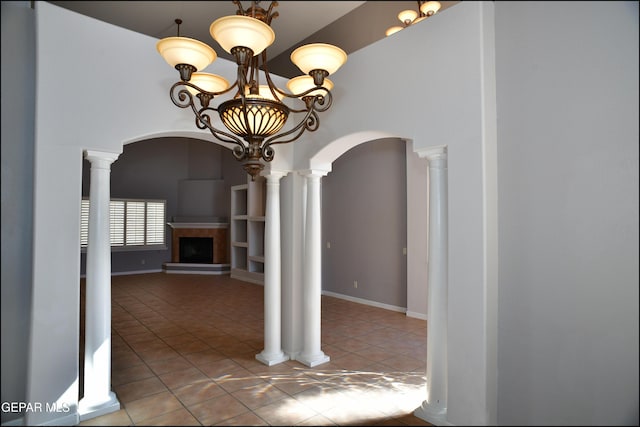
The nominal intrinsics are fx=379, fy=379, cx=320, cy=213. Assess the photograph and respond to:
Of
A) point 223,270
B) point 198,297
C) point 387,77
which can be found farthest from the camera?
point 223,270

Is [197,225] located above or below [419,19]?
below

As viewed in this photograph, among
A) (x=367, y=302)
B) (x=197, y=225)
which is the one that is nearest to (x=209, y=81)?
(x=367, y=302)

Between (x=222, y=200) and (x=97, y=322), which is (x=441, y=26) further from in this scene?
(x=222, y=200)

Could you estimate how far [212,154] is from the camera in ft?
35.0

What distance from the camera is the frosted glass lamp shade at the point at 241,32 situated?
1.86m

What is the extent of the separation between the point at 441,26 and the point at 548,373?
2285mm

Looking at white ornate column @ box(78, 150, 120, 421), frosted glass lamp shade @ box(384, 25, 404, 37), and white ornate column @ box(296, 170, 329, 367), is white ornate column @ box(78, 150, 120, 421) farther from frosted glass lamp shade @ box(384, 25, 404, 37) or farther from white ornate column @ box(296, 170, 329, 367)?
frosted glass lamp shade @ box(384, 25, 404, 37)

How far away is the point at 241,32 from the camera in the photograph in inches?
74.6

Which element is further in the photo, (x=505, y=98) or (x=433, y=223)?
(x=433, y=223)

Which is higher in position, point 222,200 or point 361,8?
point 361,8

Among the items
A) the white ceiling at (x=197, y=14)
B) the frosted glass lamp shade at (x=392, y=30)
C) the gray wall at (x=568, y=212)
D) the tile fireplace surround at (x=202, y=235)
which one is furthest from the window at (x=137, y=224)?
the gray wall at (x=568, y=212)

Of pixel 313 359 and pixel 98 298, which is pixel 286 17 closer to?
pixel 98 298

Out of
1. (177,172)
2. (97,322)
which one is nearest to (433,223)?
(97,322)

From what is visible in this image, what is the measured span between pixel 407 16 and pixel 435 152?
991 mm
